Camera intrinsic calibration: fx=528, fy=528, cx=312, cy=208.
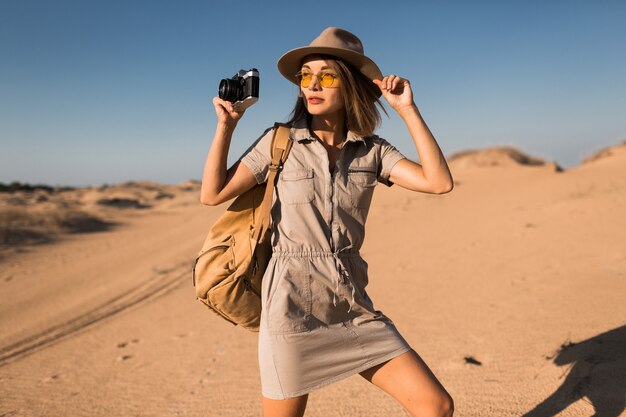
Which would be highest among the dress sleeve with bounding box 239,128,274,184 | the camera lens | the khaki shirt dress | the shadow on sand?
the camera lens

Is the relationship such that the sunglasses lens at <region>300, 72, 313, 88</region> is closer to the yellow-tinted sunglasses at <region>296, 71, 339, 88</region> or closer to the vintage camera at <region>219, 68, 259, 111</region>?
the yellow-tinted sunglasses at <region>296, 71, 339, 88</region>

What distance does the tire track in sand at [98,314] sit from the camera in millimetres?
5758

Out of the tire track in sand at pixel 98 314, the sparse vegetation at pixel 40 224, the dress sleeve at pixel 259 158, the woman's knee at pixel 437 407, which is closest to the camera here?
the woman's knee at pixel 437 407

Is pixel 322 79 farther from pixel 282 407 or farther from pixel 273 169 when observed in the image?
pixel 282 407

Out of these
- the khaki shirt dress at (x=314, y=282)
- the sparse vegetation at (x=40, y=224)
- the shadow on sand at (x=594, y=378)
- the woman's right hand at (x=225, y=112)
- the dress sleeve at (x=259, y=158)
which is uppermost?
the woman's right hand at (x=225, y=112)

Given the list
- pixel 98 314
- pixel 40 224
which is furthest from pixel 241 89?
pixel 40 224

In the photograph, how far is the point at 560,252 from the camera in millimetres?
8008

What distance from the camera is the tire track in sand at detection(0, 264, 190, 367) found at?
18.9ft

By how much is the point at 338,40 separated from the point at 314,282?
107 centimetres

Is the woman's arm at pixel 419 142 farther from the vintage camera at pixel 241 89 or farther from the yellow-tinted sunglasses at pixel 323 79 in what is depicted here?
the vintage camera at pixel 241 89

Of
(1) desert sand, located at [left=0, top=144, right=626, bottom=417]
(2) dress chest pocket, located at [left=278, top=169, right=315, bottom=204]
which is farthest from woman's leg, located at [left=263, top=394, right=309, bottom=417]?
(1) desert sand, located at [left=0, top=144, right=626, bottom=417]

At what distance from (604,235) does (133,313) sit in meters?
7.26

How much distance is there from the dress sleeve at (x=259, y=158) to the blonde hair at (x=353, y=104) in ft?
0.77

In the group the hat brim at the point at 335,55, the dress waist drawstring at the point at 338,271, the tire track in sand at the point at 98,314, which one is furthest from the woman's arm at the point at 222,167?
the tire track in sand at the point at 98,314
